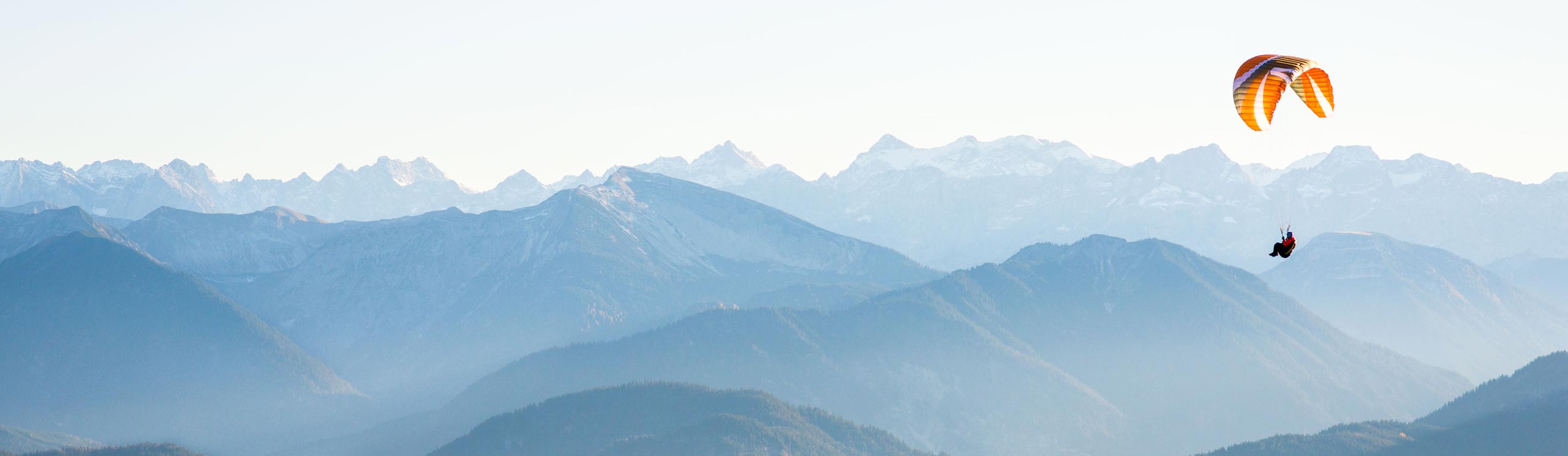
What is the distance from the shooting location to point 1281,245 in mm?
116062

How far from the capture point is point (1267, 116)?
11900cm

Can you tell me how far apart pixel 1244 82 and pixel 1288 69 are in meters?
3.74

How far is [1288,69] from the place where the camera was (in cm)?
12156

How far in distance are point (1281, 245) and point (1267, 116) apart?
11.2m

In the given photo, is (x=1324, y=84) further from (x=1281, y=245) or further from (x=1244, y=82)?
(x=1281, y=245)

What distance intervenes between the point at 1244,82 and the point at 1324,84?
21.9 feet

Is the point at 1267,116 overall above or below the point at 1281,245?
above

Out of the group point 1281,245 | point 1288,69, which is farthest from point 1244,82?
point 1281,245

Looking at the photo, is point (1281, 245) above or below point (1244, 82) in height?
below

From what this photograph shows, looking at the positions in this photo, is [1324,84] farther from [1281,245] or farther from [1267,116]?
[1281,245]

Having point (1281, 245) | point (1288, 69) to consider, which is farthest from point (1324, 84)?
point (1281, 245)

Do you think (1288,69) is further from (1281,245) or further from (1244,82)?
(1281,245)

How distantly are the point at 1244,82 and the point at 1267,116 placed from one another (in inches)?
189

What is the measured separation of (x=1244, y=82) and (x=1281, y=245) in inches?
611
